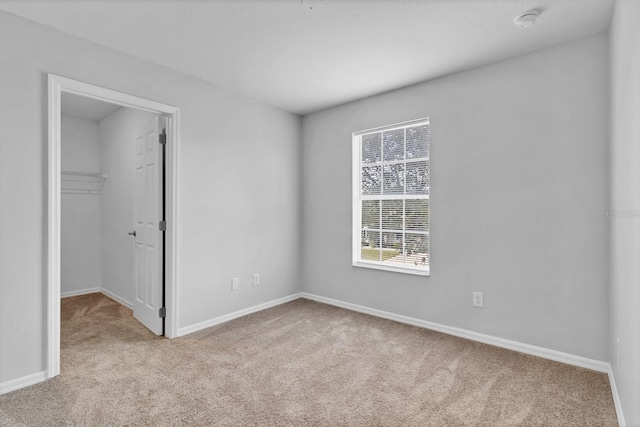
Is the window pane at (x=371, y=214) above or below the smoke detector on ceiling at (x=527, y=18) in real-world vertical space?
below

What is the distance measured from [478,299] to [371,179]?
1687 mm

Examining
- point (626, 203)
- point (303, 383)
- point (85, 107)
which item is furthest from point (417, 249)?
point (85, 107)

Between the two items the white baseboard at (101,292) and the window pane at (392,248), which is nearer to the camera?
the window pane at (392,248)

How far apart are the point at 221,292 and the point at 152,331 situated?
0.73 meters

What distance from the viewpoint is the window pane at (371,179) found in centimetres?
387

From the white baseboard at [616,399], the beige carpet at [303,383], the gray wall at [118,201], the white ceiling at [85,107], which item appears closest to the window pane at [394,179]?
the beige carpet at [303,383]

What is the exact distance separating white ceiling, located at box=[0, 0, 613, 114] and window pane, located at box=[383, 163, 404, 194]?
0.93 meters

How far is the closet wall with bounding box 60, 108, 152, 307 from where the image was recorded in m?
4.34

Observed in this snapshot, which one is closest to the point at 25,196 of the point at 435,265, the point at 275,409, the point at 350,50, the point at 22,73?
the point at 22,73

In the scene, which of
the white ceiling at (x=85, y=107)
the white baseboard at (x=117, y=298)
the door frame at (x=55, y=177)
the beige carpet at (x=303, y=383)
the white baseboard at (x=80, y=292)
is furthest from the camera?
the white baseboard at (x=80, y=292)

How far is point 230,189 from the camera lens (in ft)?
12.1

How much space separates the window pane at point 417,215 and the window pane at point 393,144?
528mm

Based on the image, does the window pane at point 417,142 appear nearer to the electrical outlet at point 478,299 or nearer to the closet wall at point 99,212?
the electrical outlet at point 478,299

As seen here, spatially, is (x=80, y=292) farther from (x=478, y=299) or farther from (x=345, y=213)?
(x=478, y=299)
